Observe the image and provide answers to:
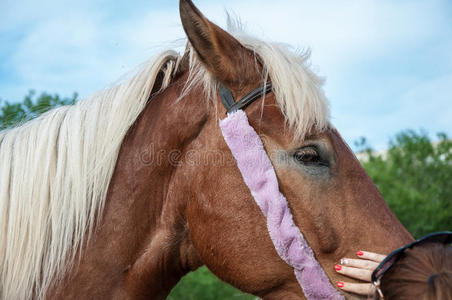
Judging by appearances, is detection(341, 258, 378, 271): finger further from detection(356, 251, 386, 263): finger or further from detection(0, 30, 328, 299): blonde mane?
detection(0, 30, 328, 299): blonde mane

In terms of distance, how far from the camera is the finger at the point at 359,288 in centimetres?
210

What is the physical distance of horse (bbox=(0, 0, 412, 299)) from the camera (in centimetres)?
226

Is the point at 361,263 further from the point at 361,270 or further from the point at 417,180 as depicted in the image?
the point at 417,180

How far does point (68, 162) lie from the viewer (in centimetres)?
241

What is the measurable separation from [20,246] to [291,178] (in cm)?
157

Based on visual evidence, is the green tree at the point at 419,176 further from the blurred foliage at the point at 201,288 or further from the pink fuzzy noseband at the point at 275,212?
the pink fuzzy noseband at the point at 275,212

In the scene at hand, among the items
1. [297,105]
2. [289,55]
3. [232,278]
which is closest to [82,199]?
[232,278]

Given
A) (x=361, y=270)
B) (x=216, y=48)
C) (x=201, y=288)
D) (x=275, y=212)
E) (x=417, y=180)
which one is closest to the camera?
(x=361, y=270)

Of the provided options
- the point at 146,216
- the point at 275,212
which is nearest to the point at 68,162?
the point at 146,216

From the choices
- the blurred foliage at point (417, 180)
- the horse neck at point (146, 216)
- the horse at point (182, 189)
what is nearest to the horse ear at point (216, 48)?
the horse at point (182, 189)

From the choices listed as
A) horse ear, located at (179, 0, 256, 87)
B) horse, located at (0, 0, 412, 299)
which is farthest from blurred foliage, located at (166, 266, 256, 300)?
horse ear, located at (179, 0, 256, 87)

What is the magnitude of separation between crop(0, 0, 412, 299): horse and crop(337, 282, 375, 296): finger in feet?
0.17

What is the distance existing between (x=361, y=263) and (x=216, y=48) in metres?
1.43

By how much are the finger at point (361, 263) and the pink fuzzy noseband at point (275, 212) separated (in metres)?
0.15
